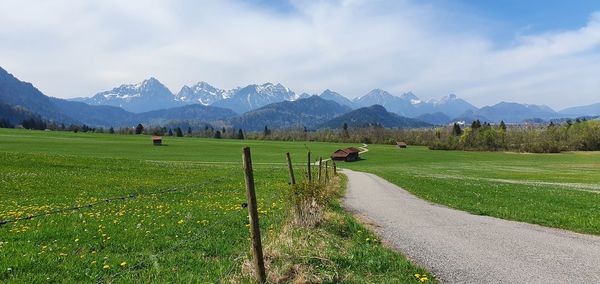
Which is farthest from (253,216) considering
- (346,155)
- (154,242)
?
(346,155)

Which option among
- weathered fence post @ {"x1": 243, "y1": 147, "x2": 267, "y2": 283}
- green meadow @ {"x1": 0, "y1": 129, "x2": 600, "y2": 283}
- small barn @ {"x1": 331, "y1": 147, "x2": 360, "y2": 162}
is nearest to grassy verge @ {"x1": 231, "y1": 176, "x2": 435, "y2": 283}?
green meadow @ {"x1": 0, "y1": 129, "x2": 600, "y2": 283}

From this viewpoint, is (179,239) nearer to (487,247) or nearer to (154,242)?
(154,242)

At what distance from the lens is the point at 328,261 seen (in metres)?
9.63

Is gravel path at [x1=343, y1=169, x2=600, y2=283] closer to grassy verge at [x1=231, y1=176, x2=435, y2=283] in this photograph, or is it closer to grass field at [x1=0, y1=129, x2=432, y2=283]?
grassy verge at [x1=231, y1=176, x2=435, y2=283]

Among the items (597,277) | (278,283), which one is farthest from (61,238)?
(597,277)

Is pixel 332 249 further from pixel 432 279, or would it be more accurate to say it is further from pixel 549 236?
pixel 549 236

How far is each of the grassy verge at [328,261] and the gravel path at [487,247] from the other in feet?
2.85

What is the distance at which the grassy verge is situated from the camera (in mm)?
8375

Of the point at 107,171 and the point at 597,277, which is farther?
the point at 107,171

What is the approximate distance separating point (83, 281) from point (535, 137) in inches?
8206

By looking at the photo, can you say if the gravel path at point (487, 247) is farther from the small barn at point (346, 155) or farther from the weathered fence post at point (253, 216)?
the small barn at point (346, 155)

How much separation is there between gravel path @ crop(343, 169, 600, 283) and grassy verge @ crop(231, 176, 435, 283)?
869 millimetres

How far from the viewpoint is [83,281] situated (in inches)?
314

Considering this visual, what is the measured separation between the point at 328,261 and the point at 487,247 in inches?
251
